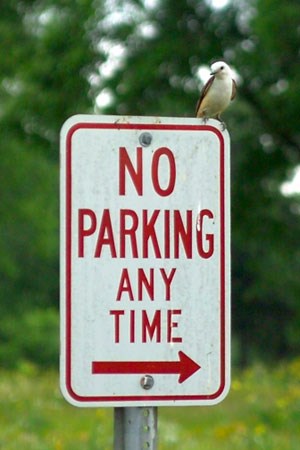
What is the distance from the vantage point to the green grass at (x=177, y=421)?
9922mm

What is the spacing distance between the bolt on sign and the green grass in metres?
6.16

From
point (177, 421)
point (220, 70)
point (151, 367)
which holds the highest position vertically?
point (220, 70)

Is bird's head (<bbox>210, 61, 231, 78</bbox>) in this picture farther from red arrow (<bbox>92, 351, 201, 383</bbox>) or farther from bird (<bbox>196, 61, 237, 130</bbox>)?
red arrow (<bbox>92, 351, 201, 383</bbox>)

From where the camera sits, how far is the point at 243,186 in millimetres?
24328

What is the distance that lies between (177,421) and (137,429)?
10.5m

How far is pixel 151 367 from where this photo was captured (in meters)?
3.26

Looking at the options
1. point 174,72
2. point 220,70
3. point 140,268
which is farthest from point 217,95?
point 174,72

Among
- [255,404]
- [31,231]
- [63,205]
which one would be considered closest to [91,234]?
[63,205]

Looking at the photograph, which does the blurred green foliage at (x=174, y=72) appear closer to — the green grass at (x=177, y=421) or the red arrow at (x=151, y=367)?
the green grass at (x=177, y=421)

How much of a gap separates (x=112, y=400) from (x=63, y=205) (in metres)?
0.45

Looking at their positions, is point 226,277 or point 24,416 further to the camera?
point 24,416

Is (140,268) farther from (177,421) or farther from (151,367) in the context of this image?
(177,421)

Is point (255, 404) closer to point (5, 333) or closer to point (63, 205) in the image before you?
point (63, 205)

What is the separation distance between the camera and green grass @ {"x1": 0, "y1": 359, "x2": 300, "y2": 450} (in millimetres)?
9922
